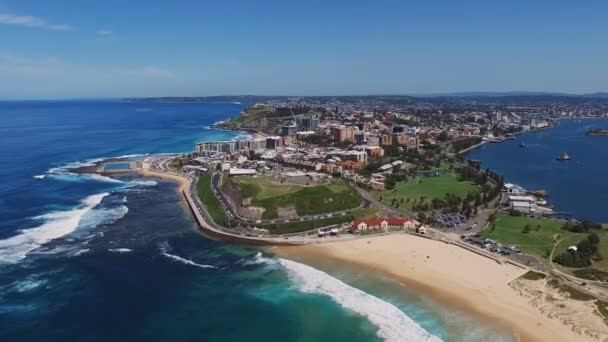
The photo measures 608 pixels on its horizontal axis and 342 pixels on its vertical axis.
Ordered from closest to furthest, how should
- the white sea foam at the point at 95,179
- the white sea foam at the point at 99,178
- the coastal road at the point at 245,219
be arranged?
the coastal road at the point at 245,219 < the white sea foam at the point at 95,179 < the white sea foam at the point at 99,178

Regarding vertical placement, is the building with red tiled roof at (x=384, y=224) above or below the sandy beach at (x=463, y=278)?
above

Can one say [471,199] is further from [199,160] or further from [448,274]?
[199,160]

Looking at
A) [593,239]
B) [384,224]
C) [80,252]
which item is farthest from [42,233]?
[593,239]

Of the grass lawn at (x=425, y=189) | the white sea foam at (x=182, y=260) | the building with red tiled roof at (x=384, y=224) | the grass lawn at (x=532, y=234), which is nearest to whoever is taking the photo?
the white sea foam at (x=182, y=260)

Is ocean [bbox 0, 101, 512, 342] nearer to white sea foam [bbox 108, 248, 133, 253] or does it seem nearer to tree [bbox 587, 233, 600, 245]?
white sea foam [bbox 108, 248, 133, 253]

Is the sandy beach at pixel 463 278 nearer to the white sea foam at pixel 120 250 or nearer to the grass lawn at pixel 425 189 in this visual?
the white sea foam at pixel 120 250

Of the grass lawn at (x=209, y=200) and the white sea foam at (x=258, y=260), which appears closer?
the white sea foam at (x=258, y=260)

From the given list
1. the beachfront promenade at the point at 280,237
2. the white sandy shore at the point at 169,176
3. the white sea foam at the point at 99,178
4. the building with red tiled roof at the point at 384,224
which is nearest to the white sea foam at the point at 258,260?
the beachfront promenade at the point at 280,237
